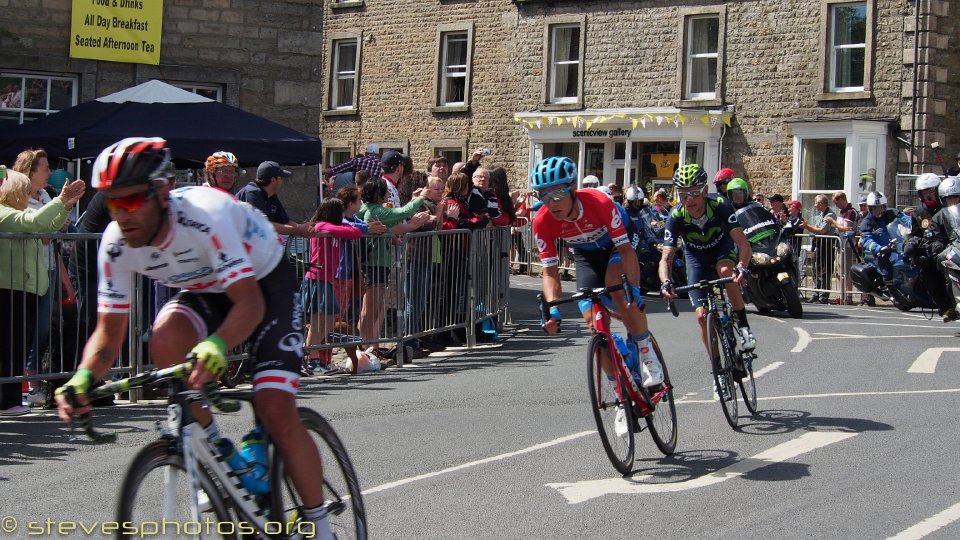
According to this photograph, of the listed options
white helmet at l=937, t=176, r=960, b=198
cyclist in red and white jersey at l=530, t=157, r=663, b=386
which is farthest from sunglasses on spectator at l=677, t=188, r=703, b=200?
white helmet at l=937, t=176, r=960, b=198

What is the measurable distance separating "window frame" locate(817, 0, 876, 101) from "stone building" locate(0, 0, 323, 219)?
14.1 meters

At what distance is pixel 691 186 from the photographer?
9.82 metres

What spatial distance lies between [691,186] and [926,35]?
69.1ft

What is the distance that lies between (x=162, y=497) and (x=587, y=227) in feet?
14.5

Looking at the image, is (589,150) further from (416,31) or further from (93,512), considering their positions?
(93,512)

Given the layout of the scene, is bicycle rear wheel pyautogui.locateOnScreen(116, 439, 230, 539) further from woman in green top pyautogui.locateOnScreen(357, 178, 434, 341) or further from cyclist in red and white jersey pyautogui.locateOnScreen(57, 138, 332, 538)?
woman in green top pyautogui.locateOnScreen(357, 178, 434, 341)

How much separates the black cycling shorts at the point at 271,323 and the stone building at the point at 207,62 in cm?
1456

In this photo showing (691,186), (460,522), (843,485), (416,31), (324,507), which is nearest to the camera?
(324,507)

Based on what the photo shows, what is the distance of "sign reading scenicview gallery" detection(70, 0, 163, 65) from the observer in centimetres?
1889

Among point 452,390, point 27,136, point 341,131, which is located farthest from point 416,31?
point 452,390

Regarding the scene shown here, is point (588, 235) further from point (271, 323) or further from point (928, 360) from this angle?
point (928, 360)

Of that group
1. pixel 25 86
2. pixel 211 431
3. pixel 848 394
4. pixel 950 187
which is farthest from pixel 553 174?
pixel 25 86

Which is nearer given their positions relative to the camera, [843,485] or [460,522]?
[460,522]

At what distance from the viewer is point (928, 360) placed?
1360 cm
